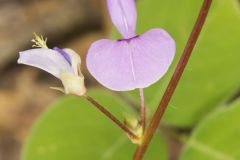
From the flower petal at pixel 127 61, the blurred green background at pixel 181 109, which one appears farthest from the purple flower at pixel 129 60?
the blurred green background at pixel 181 109

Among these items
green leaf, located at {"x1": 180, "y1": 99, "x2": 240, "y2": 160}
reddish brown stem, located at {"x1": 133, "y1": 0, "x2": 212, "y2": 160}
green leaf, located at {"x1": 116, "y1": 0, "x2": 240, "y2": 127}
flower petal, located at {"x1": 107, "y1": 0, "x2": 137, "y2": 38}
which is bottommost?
green leaf, located at {"x1": 180, "y1": 99, "x2": 240, "y2": 160}

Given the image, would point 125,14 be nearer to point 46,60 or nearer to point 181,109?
point 46,60

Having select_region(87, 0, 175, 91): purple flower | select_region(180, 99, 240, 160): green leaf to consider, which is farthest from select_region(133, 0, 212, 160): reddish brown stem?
select_region(180, 99, 240, 160): green leaf

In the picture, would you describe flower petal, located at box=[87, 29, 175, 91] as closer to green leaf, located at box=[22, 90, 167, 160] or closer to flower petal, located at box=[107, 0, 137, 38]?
flower petal, located at box=[107, 0, 137, 38]

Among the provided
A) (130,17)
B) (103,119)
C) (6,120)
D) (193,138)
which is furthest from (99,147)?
(6,120)

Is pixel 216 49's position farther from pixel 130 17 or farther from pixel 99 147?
pixel 130 17

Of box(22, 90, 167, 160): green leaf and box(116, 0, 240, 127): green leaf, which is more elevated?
box(116, 0, 240, 127): green leaf
